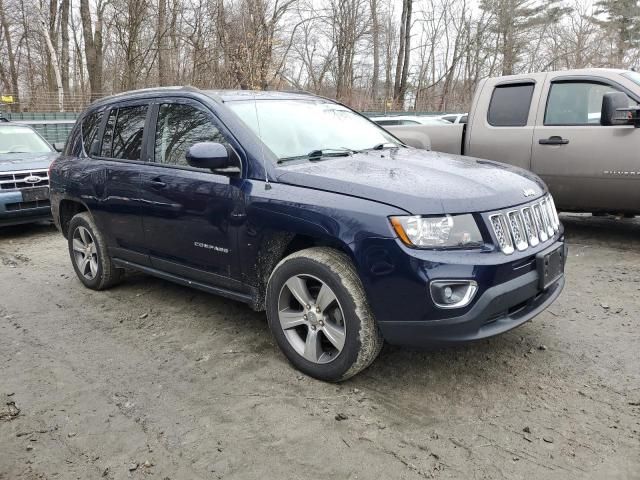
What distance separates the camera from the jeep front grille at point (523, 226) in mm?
2885

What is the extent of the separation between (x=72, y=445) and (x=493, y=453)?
2.08 meters

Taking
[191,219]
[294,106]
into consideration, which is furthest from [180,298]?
[294,106]

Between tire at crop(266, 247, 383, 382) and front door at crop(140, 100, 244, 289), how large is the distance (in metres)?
0.48

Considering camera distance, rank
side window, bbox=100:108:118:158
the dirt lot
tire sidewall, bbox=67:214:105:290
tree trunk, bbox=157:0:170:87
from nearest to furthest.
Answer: the dirt lot, side window, bbox=100:108:118:158, tire sidewall, bbox=67:214:105:290, tree trunk, bbox=157:0:170:87

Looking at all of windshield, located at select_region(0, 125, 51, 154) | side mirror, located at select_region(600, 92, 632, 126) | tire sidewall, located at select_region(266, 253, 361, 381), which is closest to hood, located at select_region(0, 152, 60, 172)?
windshield, located at select_region(0, 125, 51, 154)

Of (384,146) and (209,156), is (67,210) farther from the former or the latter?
(384,146)

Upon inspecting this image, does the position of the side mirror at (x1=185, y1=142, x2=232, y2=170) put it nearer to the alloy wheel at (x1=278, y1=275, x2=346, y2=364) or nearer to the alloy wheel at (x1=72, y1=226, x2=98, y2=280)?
the alloy wheel at (x1=278, y1=275, x2=346, y2=364)

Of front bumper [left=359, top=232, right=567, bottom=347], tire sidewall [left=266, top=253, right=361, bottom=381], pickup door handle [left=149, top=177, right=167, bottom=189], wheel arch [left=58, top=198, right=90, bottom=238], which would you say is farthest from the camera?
wheel arch [left=58, top=198, right=90, bottom=238]

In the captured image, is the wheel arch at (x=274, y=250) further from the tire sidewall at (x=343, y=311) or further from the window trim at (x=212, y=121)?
the window trim at (x=212, y=121)

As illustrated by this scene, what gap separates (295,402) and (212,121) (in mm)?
2012

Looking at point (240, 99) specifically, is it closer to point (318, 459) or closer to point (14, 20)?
point (318, 459)

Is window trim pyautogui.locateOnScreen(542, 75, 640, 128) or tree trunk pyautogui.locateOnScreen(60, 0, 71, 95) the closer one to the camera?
window trim pyautogui.locateOnScreen(542, 75, 640, 128)

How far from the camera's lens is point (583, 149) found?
5.64 metres

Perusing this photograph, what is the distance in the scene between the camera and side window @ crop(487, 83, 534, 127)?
20.0ft
